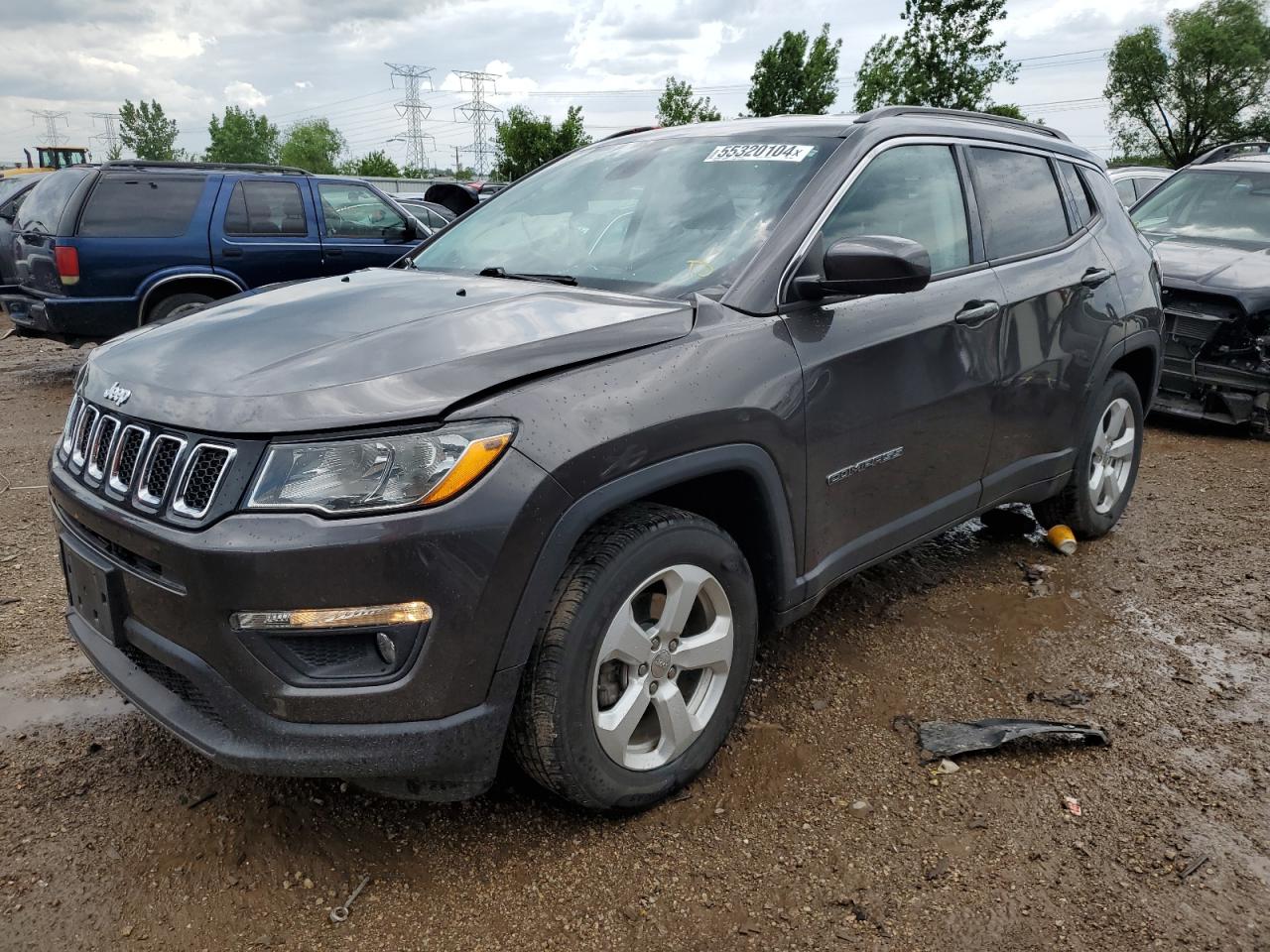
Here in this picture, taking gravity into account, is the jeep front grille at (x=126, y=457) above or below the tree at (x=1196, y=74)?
below

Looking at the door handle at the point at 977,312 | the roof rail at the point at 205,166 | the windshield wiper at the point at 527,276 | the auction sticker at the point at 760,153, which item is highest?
the roof rail at the point at 205,166

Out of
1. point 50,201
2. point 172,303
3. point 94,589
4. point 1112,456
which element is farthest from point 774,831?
point 50,201

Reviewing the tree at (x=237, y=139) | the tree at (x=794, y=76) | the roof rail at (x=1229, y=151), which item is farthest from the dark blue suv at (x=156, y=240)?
the tree at (x=237, y=139)

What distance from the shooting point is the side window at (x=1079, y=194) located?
4.09 meters

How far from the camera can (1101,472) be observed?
4406 mm

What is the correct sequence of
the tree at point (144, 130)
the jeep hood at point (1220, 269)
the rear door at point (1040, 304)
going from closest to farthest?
the rear door at point (1040, 304)
the jeep hood at point (1220, 269)
the tree at point (144, 130)

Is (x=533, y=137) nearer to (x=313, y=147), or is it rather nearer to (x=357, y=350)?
(x=357, y=350)

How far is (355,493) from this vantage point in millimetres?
1924

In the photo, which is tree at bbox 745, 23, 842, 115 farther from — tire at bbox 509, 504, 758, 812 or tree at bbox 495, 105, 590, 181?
tire at bbox 509, 504, 758, 812

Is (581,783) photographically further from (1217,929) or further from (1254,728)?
(1254,728)

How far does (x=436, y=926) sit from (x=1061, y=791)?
5.69 feet

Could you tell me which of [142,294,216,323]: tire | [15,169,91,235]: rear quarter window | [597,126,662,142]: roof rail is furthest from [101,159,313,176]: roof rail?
[597,126,662,142]: roof rail

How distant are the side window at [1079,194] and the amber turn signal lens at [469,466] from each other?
10.3 feet

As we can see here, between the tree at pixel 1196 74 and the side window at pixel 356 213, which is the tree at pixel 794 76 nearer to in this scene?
the side window at pixel 356 213
